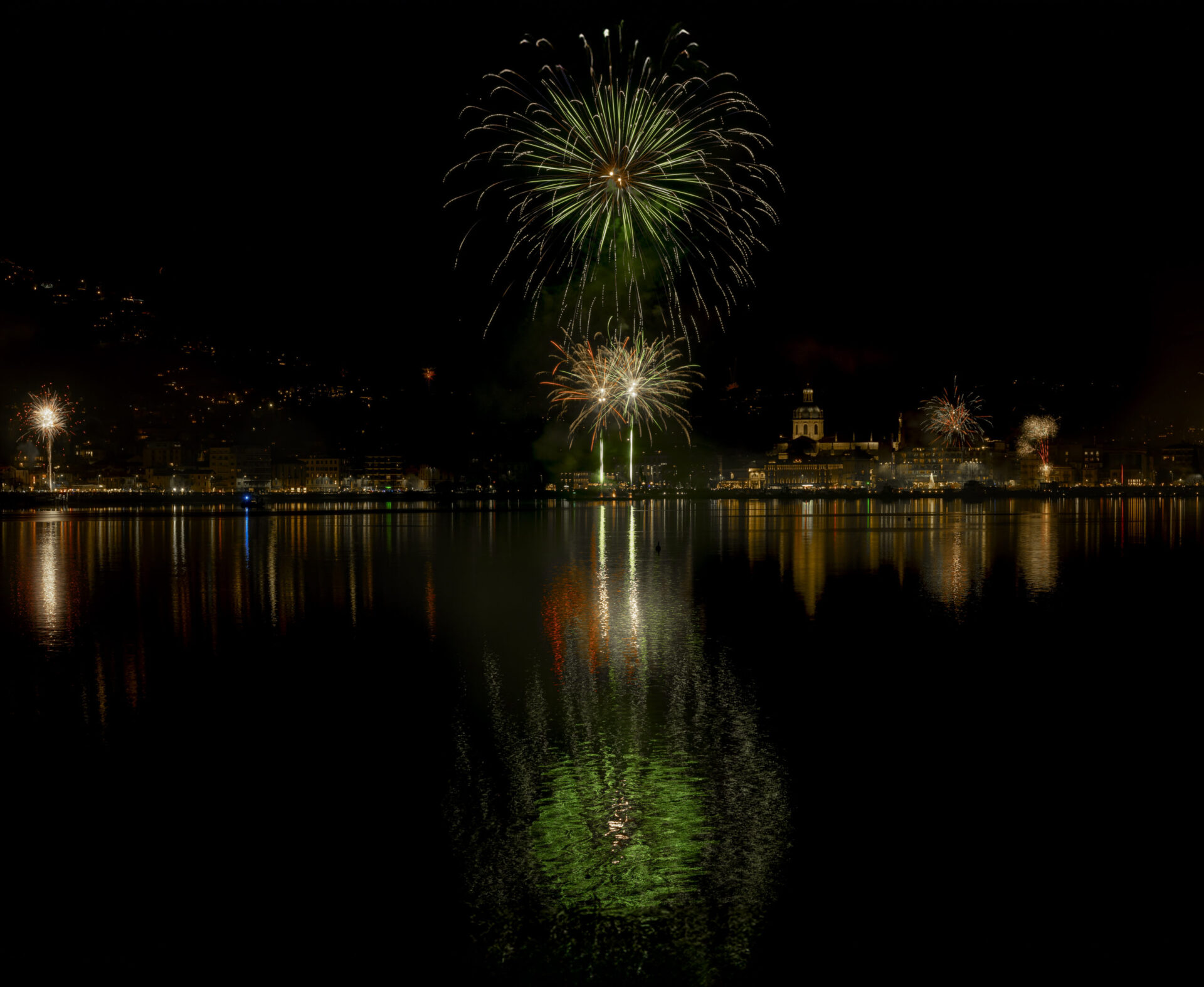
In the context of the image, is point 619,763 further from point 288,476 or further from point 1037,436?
point 288,476

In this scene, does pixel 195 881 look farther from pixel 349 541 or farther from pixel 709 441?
pixel 709 441

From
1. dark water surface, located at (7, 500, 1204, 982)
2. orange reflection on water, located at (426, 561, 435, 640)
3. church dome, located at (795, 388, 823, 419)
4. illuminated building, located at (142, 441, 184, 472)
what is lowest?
dark water surface, located at (7, 500, 1204, 982)

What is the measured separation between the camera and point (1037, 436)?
103 meters

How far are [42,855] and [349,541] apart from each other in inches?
1048

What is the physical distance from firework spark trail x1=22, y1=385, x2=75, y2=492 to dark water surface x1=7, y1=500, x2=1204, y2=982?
51.8 metres

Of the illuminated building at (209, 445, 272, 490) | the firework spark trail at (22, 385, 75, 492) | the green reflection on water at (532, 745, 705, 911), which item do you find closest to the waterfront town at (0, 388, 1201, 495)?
the illuminated building at (209, 445, 272, 490)

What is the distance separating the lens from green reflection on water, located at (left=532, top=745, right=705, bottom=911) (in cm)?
506

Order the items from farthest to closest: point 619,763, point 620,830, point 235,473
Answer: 1. point 235,473
2. point 619,763
3. point 620,830

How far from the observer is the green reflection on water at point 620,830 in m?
5.06

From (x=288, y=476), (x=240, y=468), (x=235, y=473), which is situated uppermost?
(x=240, y=468)

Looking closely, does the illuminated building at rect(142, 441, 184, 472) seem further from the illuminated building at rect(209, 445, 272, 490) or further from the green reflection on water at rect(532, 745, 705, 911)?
the green reflection on water at rect(532, 745, 705, 911)

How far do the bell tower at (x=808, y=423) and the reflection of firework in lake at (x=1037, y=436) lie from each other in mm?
26873

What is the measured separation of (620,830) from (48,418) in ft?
216

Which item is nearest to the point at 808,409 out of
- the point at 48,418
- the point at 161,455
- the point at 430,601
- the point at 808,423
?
the point at 808,423
